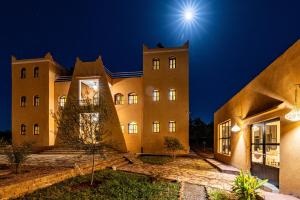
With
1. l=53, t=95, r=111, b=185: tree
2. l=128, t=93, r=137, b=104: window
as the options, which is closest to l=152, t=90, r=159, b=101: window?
l=128, t=93, r=137, b=104: window

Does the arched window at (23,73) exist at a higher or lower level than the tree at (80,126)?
higher

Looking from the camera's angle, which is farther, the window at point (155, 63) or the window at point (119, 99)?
the window at point (119, 99)

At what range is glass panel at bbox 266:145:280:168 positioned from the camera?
6949 millimetres

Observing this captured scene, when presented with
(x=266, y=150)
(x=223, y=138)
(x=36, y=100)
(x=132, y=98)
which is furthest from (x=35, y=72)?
(x=266, y=150)

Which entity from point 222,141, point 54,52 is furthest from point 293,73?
point 54,52

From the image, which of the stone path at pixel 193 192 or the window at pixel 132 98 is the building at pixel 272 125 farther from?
the window at pixel 132 98

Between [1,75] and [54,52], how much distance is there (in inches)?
610

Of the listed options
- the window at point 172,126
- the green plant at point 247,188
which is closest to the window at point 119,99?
the window at point 172,126

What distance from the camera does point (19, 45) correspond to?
60.4 meters

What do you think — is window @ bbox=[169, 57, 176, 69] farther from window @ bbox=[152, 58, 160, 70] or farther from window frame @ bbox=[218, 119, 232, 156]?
window frame @ bbox=[218, 119, 232, 156]

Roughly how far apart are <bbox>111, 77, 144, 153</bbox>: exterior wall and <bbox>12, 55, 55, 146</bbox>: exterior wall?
6163 millimetres

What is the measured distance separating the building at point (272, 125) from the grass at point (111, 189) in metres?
3.07

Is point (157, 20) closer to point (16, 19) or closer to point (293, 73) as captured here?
point (16, 19)

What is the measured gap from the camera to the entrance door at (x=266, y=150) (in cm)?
706
